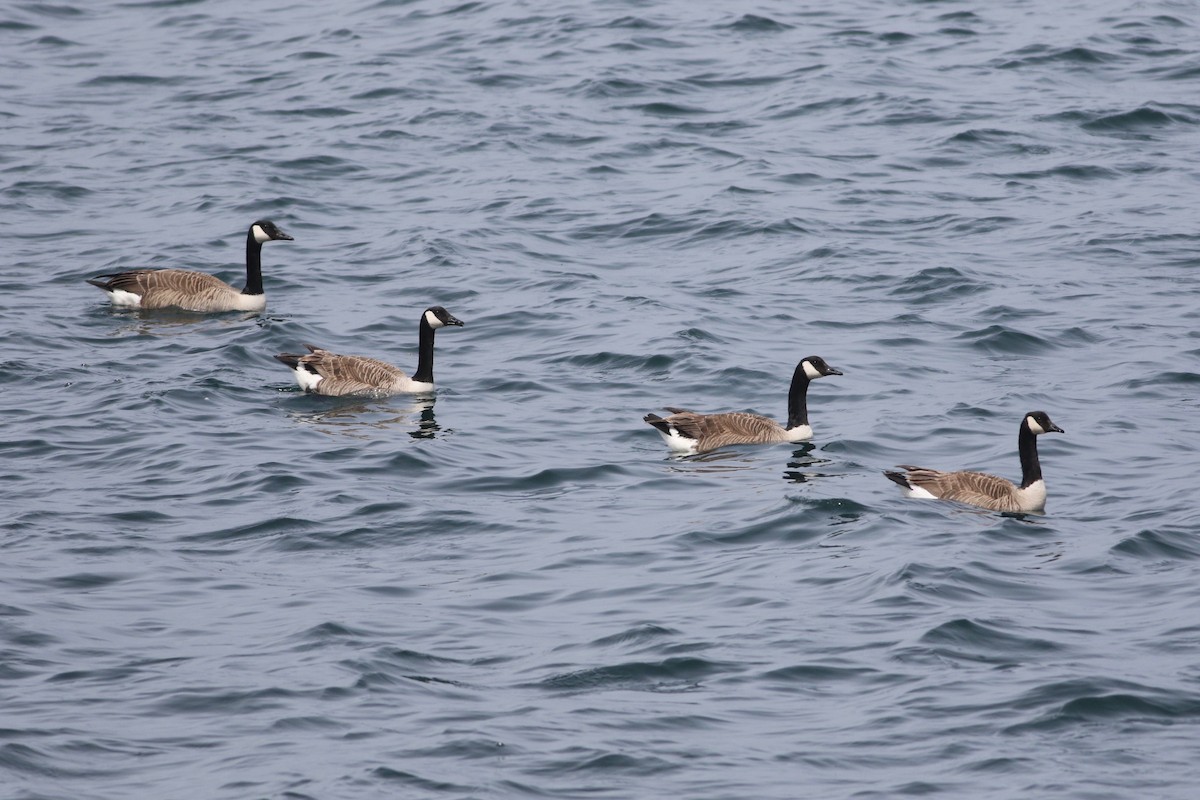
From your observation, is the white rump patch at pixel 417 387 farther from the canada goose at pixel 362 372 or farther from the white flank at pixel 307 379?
the white flank at pixel 307 379

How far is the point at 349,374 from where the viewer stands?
17406 mm

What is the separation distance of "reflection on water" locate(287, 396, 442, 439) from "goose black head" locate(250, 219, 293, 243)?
4.04 m

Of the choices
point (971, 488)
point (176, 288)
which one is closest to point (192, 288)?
point (176, 288)

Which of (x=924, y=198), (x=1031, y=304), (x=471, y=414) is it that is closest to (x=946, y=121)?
(x=924, y=198)

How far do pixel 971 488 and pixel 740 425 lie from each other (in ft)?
9.02

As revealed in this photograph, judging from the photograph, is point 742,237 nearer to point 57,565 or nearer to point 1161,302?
point 1161,302

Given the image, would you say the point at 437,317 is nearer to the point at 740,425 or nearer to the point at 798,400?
the point at 740,425

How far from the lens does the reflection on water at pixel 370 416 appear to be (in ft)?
54.2

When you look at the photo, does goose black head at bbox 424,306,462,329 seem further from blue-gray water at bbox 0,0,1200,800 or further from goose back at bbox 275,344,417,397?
blue-gray water at bbox 0,0,1200,800

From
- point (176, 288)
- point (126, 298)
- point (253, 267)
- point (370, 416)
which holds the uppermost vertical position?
point (253, 267)

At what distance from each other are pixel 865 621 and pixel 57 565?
6101mm

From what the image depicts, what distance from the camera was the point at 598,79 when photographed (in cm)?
2973

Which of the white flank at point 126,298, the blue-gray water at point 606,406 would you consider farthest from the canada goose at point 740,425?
the white flank at point 126,298

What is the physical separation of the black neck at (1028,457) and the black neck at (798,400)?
8.18ft
